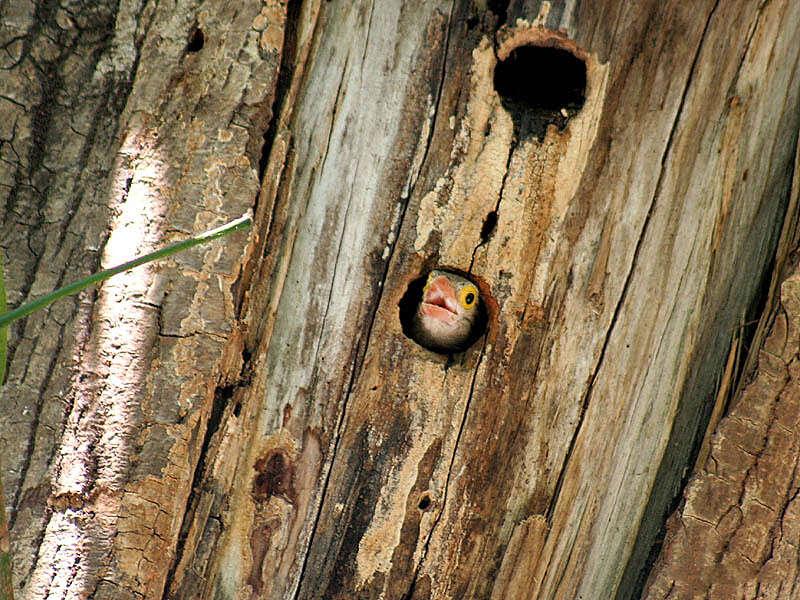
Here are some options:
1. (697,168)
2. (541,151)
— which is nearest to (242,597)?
(541,151)

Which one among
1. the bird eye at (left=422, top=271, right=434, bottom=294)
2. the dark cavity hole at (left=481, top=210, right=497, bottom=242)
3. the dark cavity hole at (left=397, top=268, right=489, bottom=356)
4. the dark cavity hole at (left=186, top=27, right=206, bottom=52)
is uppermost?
the dark cavity hole at (left=186, top=27, right=206, bottom=52)

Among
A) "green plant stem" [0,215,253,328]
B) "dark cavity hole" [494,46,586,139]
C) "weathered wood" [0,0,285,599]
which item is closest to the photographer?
"green plant stem" [0,215,253,328]

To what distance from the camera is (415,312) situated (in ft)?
6.01

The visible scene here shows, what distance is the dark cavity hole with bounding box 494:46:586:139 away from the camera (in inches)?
62.5

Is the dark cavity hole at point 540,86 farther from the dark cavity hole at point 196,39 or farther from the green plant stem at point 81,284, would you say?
the green plant stem at point 81,284

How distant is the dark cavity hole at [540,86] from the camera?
1588 millimetres

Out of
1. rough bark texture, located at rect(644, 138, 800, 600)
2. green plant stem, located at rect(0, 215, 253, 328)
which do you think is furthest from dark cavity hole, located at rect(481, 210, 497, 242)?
green plant stem, located at rect(0, 215, 253, 328)

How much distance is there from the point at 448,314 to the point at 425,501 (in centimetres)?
45

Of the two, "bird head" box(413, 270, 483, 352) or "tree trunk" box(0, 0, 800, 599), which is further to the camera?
"bird head" box(413, 270, 483, 352)

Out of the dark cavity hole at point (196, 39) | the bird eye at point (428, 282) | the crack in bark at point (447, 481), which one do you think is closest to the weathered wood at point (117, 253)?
the dark cavity hole at point (196, 39)

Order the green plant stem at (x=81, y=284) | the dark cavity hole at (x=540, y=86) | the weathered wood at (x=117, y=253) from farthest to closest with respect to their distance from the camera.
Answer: the dark cavity hole at (x=540, y=86) < the weathered wood at (x=117, y=253) < the green plant stem at (x=81, y=284)

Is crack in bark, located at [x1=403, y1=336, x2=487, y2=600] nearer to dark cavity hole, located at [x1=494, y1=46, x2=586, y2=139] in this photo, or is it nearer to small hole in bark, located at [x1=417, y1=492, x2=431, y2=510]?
small hole in bark, located at [x1=417, y1=492, x2=431, y2=510]

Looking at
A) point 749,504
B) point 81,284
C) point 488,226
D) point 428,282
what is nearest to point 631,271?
point 488,226

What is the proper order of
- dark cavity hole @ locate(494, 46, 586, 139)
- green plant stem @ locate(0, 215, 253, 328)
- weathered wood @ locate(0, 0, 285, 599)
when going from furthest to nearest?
1. dark cavity hole @ locate(494, 46, 586, 139)
2. weathered wood @ locate(0, 0, 285, 599)
3. green plant stem @ locate(0, 215, 253, 328)
